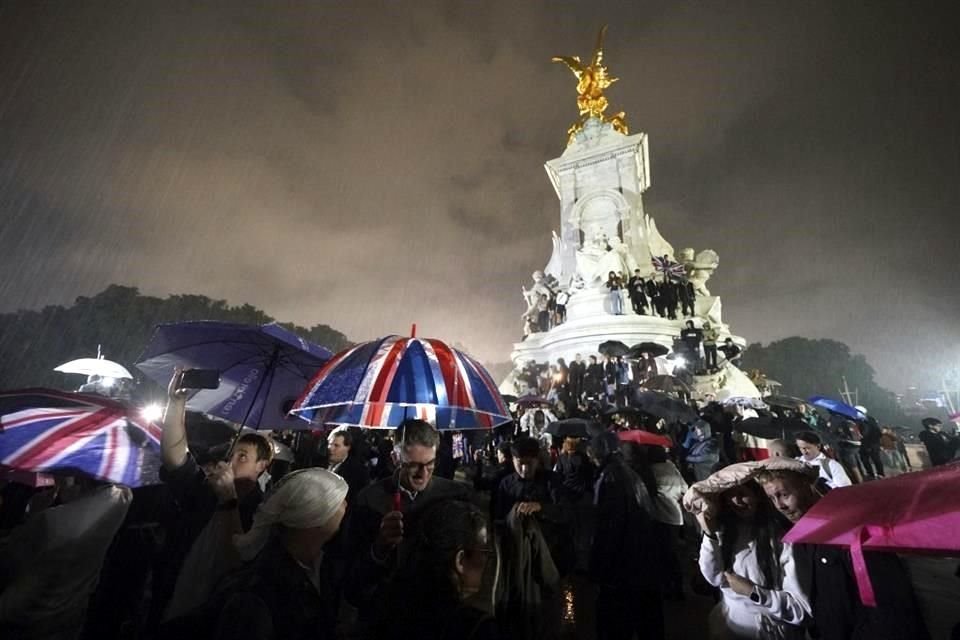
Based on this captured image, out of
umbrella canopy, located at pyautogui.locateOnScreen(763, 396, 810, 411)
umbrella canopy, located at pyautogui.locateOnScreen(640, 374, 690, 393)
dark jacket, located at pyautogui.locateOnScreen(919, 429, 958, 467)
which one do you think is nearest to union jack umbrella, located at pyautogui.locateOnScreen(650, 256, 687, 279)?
umbrella canopy, located at pyautogui.locateOnScreen(640, 374, 690, 393)

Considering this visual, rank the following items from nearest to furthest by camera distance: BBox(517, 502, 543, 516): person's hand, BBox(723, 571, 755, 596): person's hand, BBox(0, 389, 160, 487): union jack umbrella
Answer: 1. BBox(0, 389, 160, 487): union jack umbrella
2. BBox(723, 571, 755, 596): person's hand
3. BBox(517, 502, 543, 516): person's hand

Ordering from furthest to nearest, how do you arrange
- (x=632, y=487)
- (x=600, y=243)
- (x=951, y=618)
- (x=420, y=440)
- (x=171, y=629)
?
1. (x=600, y=243)
2. (x=951, y=618)
3. (x=632, y=487)
4. (x=420, y=440)
5. (x=171, y=629)

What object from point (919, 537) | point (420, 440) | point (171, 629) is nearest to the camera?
point (919, 537)

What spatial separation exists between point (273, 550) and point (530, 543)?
1.54m

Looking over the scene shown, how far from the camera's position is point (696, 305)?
23781 mm

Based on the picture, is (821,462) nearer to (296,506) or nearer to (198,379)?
(296,506)

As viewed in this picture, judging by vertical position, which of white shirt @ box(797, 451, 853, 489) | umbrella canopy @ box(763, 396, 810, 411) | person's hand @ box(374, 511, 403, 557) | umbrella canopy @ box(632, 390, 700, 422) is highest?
umbrella canopy @ box(763, 396, 810, 411)

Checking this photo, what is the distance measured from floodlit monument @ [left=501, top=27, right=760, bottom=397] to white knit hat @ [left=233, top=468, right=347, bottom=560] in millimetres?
16314

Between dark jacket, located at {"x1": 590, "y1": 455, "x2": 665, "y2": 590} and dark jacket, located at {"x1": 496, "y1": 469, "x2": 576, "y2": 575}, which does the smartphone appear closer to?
dark jacket, located at {"x1": 496, "y1": 469, "x2": 576, "y2": 575}

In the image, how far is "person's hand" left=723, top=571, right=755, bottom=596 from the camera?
236 cm

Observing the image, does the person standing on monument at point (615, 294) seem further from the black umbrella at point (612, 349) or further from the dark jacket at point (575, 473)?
the dark jacket at point (575, 473)

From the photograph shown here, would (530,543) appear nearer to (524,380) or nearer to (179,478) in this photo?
(179,478)

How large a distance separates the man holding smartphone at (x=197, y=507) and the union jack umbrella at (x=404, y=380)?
21.4 inches

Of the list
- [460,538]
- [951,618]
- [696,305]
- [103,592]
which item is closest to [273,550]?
[460,538]
